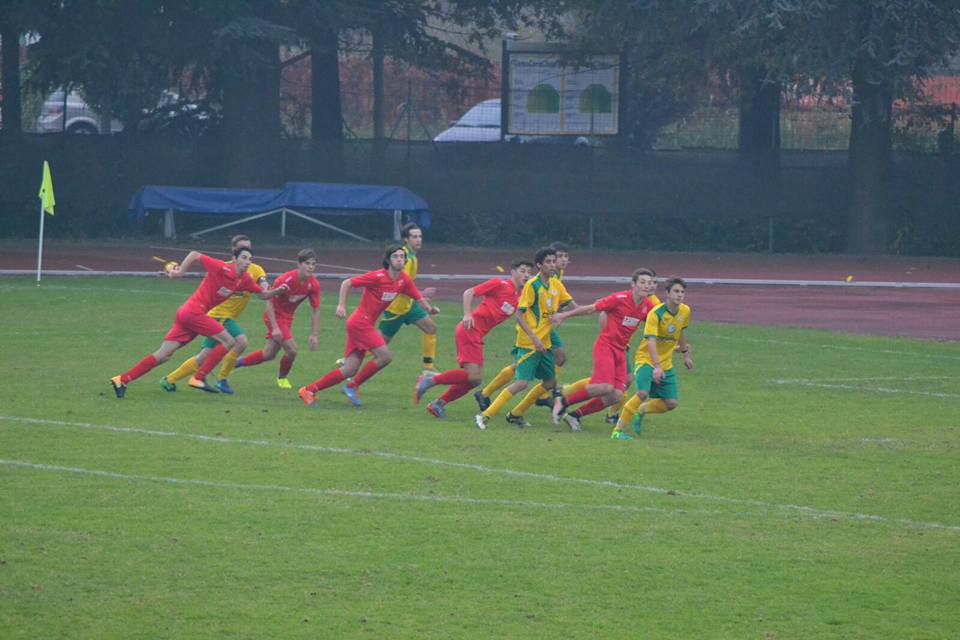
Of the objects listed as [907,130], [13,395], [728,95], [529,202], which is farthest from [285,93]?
[13,395]

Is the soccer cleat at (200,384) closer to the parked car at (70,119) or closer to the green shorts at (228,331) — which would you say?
the green shorts at (228,331)

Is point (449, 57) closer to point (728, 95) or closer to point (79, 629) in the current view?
point (728, 95)

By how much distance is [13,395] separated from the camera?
15680 mm

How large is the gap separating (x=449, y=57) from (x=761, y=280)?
46.7 ft

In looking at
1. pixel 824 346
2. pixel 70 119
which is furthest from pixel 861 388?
pixel 70 119

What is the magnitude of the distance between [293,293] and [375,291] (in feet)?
3.99

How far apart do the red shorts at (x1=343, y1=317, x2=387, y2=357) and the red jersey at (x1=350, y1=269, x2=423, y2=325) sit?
3.9 inches

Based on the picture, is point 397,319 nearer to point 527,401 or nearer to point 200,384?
point 200,384

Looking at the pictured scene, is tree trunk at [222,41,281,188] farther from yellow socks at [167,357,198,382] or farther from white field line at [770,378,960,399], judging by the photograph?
white field line at [770,378,960,399]

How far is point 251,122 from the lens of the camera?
130 feet

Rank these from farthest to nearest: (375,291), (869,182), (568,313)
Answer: (869,182)
(375,291)
(568,313)

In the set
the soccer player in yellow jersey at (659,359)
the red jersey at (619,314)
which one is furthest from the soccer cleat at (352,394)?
the soccer player in yellow jersey at (659,359)

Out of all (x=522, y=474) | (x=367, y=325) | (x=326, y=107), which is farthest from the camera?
(x=326, y=107)

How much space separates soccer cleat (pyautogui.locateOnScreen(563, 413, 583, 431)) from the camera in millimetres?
14543
